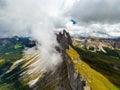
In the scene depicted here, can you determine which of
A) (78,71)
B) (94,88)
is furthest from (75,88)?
(94,88)

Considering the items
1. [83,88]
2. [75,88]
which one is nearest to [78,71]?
[75,88]

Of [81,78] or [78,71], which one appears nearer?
[81,78]

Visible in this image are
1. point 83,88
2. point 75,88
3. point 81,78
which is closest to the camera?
point 83,88

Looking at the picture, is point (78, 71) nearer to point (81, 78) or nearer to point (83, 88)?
point (81, 78)

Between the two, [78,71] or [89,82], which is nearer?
[89,82]

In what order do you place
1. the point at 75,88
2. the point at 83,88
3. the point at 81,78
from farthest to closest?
the point at 75,88, the point at 81,78, the point at 83,88

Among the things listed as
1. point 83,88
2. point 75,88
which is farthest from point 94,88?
point 75,88

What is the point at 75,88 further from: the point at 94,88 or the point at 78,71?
the point at 94,88
